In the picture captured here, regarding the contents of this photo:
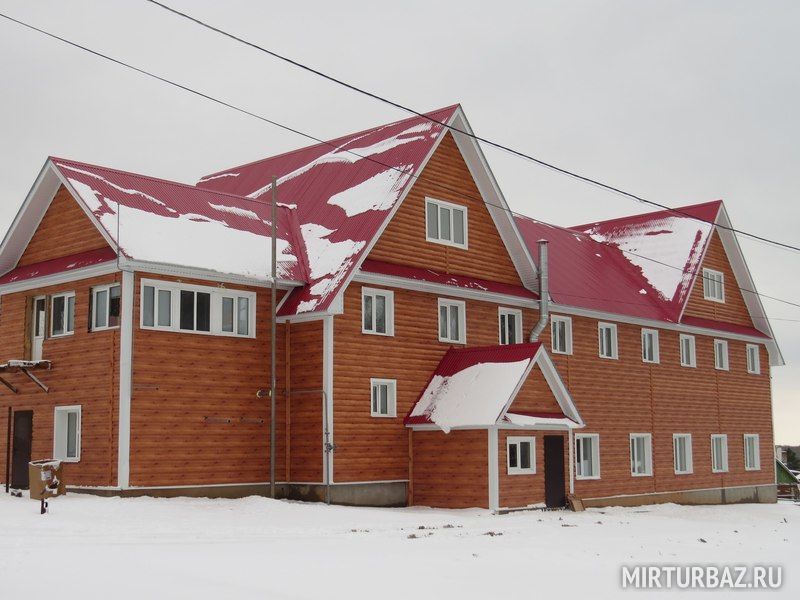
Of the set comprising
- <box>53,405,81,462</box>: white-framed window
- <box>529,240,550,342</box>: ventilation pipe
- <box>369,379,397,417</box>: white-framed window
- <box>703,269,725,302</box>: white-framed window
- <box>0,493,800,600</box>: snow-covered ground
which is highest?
<box>703,269,725,302</box>: white-framed window

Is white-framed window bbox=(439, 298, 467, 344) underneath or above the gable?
underneath

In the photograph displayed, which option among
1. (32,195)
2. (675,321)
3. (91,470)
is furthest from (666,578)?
(675,321)

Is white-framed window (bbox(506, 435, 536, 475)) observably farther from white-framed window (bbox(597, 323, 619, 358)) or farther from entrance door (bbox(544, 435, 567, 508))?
white-framed window (bbox(597, 323, 619, 358))

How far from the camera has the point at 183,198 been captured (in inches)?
1241

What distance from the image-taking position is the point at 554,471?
3388 cm

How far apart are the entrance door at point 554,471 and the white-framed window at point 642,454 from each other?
7.77 metres

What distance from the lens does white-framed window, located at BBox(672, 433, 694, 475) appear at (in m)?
43.2

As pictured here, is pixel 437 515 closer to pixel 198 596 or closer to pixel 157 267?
pixel 157 267

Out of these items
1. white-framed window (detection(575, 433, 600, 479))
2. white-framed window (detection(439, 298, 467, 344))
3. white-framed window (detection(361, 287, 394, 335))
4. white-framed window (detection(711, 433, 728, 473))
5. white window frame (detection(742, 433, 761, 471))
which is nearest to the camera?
white-framed window (detection(361, 287, 394, 335))

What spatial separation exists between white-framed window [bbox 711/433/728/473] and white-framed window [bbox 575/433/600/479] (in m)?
9.05

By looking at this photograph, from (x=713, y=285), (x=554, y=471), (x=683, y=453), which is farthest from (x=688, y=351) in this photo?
(x=554, y=471)

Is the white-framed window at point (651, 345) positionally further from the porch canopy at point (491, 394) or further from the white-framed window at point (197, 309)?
the white-framed window at point (197, 309)

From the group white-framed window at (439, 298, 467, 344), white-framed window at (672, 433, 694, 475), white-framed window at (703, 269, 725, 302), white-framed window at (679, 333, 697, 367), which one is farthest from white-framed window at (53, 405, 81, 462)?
white-framed window at (703, 269, 725, 302)

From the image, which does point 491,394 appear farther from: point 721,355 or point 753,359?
point 753,359
